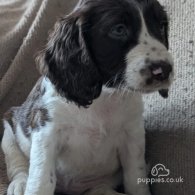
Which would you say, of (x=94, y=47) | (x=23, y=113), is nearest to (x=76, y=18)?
(x=94, y=47)

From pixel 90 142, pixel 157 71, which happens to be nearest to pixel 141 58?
pixel 157 71

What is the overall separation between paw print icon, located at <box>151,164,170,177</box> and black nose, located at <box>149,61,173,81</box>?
429 mm

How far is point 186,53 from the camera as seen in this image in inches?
75.2

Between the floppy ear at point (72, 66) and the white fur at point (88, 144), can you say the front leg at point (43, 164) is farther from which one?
the floppy ear at point (72, 66)

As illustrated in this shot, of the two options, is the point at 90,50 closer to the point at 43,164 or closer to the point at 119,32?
the point at 119,32

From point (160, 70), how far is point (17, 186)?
0.75m

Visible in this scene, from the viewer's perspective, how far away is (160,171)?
1.86 metres

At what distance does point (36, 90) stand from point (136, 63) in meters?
0.61

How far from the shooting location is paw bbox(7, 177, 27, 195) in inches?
74.5

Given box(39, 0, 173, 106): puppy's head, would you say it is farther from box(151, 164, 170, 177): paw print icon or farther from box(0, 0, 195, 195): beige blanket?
box(151, 164, 170, 177): paw print icon

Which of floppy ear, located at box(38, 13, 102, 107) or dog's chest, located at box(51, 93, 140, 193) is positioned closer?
floppy ear, located at box(38, 13, 102, 107)

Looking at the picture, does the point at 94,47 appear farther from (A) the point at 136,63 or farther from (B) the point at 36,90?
(B) the point at 36,90

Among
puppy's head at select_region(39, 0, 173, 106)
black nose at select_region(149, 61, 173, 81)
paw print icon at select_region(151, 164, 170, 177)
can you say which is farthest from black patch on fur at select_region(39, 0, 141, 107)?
paw print icon at select_region(151, 164, 170, 177)

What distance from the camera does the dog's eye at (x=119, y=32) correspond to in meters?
1.59
